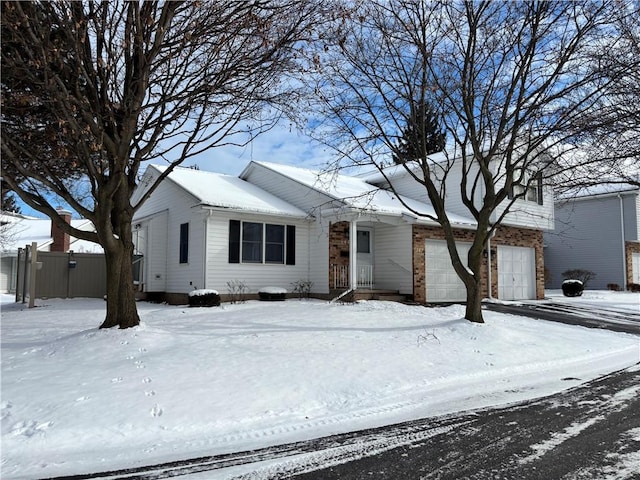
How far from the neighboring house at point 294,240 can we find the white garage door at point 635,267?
40.1 ft

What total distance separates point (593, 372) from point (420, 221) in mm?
9236

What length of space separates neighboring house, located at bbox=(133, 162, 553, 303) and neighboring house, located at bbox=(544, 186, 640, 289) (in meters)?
10.9

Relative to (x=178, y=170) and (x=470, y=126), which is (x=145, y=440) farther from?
(x=178, y=170)

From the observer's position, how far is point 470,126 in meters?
11.6

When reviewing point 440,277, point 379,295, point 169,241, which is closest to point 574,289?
point 440,277

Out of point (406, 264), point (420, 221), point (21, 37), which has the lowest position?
point (406, 264)

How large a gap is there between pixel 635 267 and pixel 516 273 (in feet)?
38.8

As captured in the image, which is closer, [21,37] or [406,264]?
[21,37]

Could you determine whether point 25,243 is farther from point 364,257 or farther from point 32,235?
point 364,257

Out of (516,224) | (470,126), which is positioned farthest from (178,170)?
(516,224)

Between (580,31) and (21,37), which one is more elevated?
(580,31)

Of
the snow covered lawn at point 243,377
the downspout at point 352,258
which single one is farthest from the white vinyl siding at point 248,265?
the snow covered lawn at point 243,377

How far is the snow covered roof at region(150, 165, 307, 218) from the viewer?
52.9ft

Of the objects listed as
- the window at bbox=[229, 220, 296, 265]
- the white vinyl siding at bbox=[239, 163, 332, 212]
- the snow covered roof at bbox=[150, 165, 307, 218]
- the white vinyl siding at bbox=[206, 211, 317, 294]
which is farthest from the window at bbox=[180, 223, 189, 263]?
the white vinyl siding at bbox=[239, 163, 332, 212]
